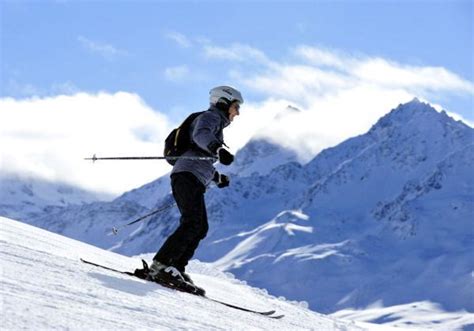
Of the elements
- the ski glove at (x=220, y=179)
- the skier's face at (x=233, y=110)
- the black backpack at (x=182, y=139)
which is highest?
the skier's face at (x=233, y=110)

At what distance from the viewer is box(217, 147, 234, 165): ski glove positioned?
7.78 metres

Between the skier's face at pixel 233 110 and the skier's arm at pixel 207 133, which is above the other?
the skier's face at pixel 233 110

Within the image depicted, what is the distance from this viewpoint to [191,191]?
325 inches

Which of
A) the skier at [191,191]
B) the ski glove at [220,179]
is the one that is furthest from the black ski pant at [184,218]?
the ski glove at [220,179]

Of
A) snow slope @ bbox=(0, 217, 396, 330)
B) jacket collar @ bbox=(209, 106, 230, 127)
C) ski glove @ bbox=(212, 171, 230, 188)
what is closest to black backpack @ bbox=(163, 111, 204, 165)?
jacket collar @ bbox=(209, 106, 230, 127)

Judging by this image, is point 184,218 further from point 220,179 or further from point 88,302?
point 88,302

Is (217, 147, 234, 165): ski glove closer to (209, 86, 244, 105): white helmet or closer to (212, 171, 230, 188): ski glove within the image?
(212, 171, 230, 188): ski glove

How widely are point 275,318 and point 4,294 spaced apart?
3.54 meters

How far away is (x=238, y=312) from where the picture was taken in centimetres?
763

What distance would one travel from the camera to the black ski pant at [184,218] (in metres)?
8.26

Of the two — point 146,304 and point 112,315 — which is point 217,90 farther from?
point 112,315

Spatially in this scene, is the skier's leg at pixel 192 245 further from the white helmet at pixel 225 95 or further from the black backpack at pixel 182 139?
the white helmet at pixel 225 95

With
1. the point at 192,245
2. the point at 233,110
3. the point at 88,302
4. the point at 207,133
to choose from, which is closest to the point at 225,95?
the point at 233,110

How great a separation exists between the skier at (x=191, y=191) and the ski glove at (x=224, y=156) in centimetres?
21
